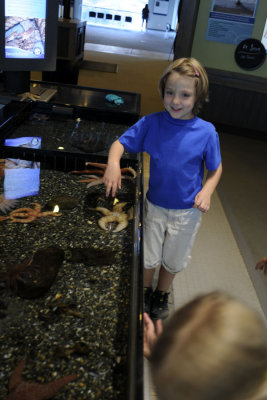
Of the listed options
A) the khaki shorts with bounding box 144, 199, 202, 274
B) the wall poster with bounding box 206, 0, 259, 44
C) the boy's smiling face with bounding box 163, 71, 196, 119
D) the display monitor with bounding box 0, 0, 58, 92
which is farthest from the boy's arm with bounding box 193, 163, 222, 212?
the wall poster with bounding box 206, 0, 259, 44

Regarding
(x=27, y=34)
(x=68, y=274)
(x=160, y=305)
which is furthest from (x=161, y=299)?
A: (x=27, y=34)

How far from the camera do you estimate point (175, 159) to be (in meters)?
1.65

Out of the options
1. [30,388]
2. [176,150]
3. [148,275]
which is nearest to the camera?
[30,388]

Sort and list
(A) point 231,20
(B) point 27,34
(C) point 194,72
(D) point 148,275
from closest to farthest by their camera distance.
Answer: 1. (C) point 194,72
2. (D) point 148,275
3. (B) point 27,34
4. (A) point 231,20

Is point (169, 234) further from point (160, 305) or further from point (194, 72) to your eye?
point (194, 72)

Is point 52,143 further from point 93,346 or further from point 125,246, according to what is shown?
point 93,346

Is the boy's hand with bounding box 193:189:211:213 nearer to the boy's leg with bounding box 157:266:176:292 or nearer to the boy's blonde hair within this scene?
the boy's blonde hair

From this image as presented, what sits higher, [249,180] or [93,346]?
[93,346]

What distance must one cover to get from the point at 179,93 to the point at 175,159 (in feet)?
0.95

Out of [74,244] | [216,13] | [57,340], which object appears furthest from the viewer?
[216,13]

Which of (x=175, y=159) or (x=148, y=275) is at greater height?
(x=175, y=159)

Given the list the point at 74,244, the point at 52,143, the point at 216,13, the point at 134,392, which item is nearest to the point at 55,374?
the point at 134,392

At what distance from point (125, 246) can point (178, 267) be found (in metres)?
0.68

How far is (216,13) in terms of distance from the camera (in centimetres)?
504
